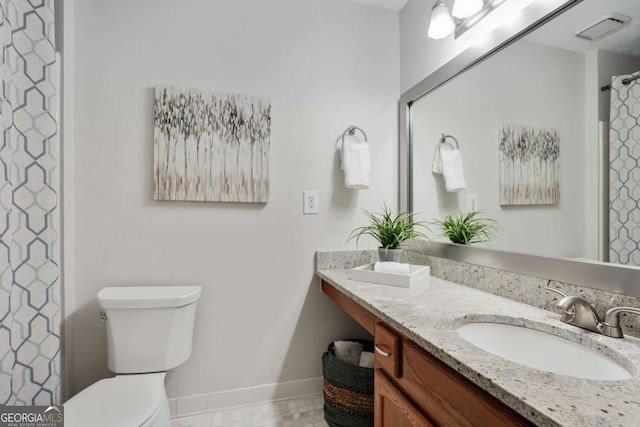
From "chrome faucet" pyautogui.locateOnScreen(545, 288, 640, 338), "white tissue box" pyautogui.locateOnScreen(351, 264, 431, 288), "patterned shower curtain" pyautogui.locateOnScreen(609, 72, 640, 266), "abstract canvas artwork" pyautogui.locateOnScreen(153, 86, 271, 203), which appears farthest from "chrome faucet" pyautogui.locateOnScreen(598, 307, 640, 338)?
"abstract canvas artwork" pyautogui.locateOnScreen(153, 86, 271, 203)

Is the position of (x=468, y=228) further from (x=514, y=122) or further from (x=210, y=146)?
(x=210, y=146)

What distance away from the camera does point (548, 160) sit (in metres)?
1.09

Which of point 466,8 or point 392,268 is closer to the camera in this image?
point 466,8

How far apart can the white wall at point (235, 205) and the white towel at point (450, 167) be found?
35cm

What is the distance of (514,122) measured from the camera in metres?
1.22

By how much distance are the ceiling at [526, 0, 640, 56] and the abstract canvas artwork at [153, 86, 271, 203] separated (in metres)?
1.24

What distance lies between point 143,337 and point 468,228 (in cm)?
155

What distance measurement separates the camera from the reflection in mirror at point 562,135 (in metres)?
0.87

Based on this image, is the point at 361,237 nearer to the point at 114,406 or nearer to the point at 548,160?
the point at 548,160

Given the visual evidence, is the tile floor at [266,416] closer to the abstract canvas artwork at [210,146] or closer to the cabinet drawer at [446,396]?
the cabinet drawer at [446,396]

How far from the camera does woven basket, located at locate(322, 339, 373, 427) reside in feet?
4.69

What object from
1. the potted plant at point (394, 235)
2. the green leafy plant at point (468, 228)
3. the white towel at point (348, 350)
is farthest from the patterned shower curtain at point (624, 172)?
the white towel at point (348, 350)

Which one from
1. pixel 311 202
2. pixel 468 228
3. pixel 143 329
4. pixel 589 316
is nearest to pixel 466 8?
pixel 468 228

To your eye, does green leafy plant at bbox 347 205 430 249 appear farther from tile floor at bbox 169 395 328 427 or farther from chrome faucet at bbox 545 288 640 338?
tile floor at bbox 169 395 328 427
